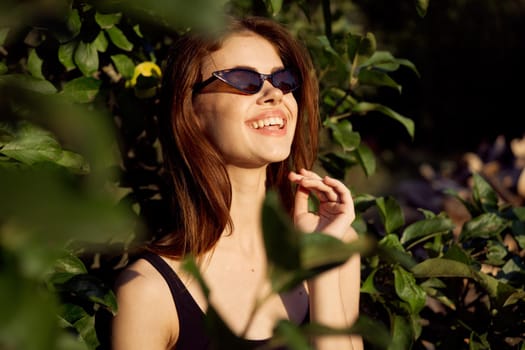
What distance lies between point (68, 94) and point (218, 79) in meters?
0.43

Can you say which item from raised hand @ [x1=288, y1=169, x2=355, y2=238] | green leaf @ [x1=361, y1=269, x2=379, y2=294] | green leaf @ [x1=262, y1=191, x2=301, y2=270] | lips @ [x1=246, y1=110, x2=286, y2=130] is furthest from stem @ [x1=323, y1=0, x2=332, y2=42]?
green leaf @ [x1=262, y1=191, x2=301, y2=270]

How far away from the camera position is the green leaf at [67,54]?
2.10 meters

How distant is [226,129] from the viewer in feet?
6.57

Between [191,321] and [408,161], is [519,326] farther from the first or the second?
[408,161]

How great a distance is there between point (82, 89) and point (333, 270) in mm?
895

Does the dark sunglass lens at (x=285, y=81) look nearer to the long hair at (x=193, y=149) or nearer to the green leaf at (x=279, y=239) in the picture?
the long hair at (x=193, y=149)

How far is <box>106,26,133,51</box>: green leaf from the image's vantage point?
7.24 ft

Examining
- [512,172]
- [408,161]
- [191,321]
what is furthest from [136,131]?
[408,161]

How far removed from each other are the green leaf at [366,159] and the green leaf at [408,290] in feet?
1.72

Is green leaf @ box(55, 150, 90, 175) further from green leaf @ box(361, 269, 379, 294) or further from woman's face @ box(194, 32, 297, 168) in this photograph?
green leaf @ box(361, 269, 379, 294)

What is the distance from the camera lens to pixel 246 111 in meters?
1.99

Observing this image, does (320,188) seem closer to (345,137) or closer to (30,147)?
(345,137)

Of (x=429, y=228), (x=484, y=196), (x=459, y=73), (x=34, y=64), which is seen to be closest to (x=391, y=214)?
(x=429, y=228)

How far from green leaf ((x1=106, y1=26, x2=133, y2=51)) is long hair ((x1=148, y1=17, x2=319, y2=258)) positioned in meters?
0.15
